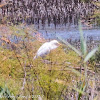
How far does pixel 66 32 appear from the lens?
411 centimetres

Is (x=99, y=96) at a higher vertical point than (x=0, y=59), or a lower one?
higher

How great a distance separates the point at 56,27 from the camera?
14.3ft

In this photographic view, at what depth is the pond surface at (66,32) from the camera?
151 inches

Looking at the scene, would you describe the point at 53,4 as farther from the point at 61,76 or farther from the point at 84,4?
the point at 61,76

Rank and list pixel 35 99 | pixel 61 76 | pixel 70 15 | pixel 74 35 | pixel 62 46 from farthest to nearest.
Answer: pixel 70 15
pixel 74 35
pixel 62 46
pixel 61 76
pixel 35 99

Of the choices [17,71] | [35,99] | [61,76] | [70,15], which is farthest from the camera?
[70,15]

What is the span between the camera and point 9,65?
2010mm

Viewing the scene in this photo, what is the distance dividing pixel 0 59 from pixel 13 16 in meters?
2.21

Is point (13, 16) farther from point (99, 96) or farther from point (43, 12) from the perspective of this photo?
point (99, 96)

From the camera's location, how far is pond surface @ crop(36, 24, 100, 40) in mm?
3828

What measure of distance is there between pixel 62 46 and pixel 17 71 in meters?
0.92

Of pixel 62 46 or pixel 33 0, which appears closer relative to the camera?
pixel 62 46

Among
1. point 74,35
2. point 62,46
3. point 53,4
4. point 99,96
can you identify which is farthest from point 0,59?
point 53,4

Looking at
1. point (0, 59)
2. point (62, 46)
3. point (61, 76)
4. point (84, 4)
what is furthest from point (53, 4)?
point (61, 76)
